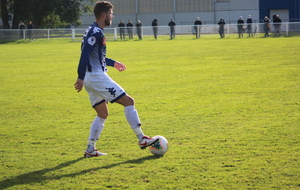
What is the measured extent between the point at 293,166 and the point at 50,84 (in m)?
9.77

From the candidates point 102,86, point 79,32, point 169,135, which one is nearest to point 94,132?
point 102,86

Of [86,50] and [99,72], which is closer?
[86,50]

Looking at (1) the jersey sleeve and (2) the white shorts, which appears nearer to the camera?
(1) the jersey sleeve

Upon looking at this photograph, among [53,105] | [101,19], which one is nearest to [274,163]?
[101,19]

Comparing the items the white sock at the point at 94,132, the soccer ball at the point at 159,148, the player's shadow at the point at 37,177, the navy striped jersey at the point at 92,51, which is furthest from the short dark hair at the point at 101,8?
the player's shadow at the point at 37,177

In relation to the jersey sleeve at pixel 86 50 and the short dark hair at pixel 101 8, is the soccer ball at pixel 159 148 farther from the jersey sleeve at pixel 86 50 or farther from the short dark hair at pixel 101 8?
the short dark hair at pixel 101 8

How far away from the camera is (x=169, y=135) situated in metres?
6.96

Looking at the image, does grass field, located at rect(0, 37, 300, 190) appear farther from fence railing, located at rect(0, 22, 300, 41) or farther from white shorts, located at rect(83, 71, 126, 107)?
fence railing, located at rect(0, 22, 300, 41)

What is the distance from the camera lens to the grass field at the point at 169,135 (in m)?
4.96

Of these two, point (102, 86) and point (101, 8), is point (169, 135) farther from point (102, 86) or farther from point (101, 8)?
point (101, 8)

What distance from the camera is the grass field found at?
195 inches

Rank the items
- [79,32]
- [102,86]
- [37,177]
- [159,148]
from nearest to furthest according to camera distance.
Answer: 1. [37,177]
2. [102,86]
3. [159,148]
4. [79,32]

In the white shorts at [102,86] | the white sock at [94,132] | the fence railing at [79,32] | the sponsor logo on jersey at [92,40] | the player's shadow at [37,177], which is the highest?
the fence railing at [79,32]

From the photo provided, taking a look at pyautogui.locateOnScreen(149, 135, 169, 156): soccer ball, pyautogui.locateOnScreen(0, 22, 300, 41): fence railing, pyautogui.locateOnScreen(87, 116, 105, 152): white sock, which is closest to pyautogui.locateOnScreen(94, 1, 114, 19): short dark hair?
pyautogui.locateOnScreen(87, 116, 105, 152): white sock
